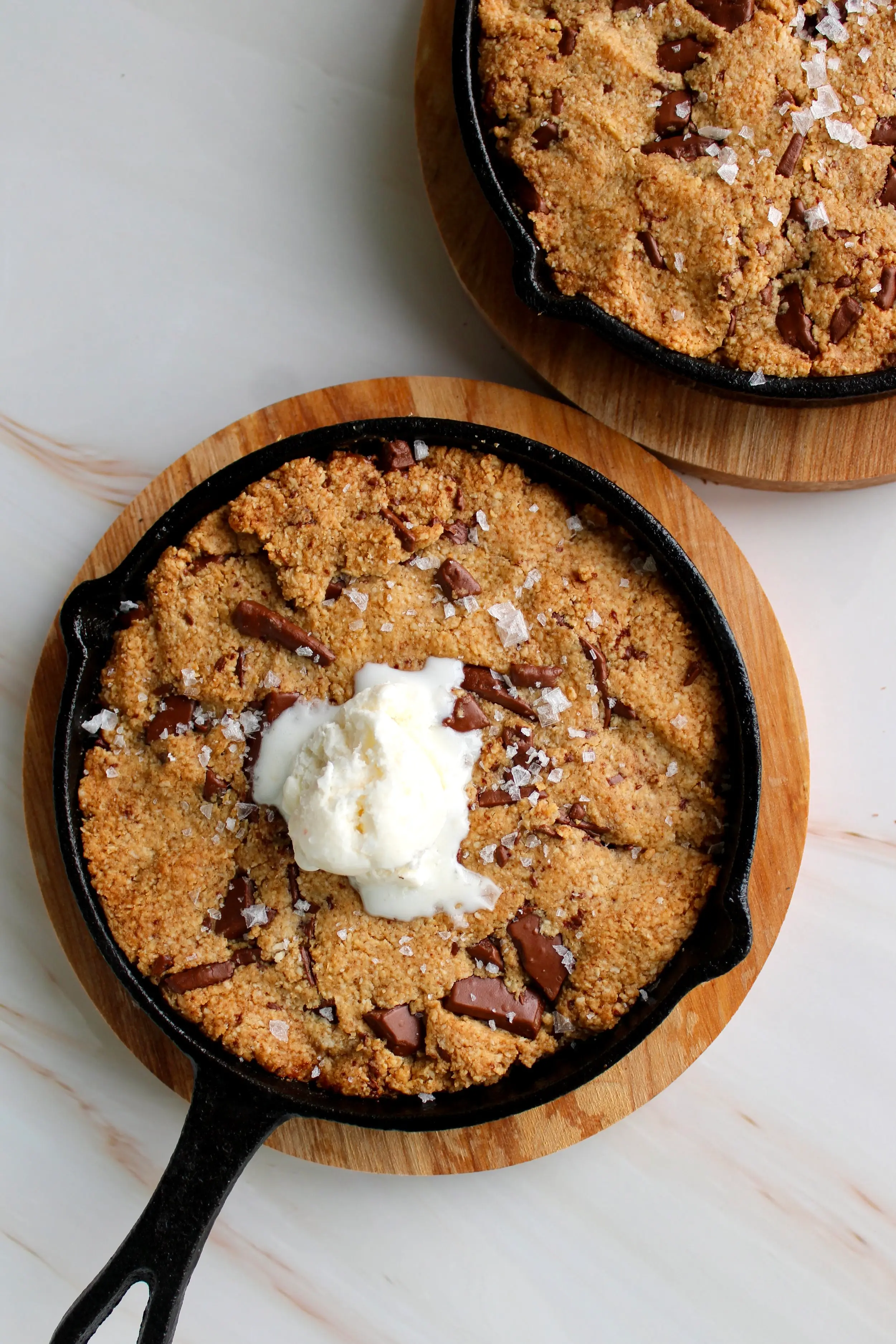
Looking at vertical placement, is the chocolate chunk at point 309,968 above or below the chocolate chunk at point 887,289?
below

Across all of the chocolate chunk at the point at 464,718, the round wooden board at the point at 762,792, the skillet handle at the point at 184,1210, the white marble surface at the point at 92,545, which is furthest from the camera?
the white marble surface at the point at 92,545

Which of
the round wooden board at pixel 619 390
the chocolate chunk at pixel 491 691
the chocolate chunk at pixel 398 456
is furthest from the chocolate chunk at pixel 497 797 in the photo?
the round wooden board at pixel 619 390

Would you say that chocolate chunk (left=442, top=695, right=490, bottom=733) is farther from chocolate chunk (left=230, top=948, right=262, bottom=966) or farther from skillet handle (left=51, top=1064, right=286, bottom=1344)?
skillet handle (left=51, top=1064, right=286, bottom=1344)

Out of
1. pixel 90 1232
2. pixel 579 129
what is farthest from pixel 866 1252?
pixel 579 129

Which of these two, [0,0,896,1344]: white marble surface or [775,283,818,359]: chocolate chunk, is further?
[0,0,896,1344]: white marble surface

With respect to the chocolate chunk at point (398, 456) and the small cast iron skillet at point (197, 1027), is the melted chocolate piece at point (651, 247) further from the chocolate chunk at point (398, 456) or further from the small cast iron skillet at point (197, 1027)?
the chocolate chunk at point (398, 456)

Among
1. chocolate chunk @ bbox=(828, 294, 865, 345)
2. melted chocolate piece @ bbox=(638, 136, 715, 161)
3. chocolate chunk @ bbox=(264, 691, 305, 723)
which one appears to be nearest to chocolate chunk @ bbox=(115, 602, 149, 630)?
chocolate chunk @ bbox=(264, 691, 305, 723)

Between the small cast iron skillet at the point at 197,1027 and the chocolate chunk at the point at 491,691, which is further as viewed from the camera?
the chocolate chunk at the point at 491,691
